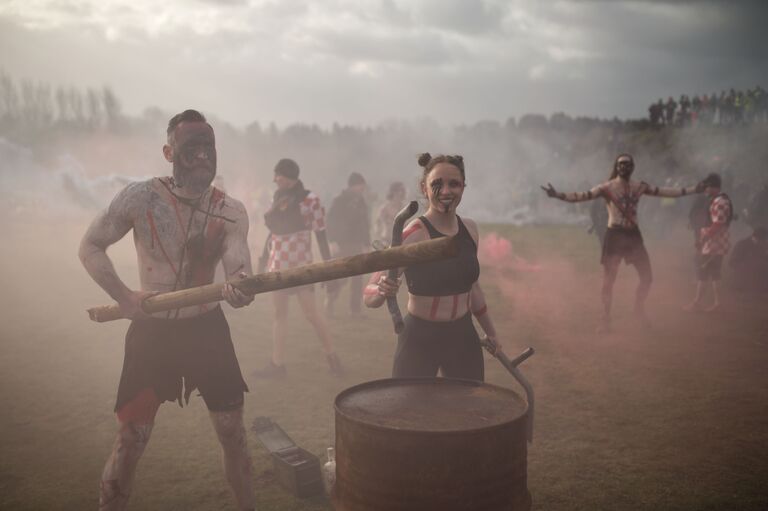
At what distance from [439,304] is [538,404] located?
2.75 m

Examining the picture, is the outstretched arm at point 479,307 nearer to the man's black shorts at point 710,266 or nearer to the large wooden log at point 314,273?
the large wooden log at point 314,273

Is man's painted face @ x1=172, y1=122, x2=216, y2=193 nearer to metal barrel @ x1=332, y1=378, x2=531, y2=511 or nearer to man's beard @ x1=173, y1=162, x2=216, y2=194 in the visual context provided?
man's beard @ x1=173, y1=162, x2=216, y2=194

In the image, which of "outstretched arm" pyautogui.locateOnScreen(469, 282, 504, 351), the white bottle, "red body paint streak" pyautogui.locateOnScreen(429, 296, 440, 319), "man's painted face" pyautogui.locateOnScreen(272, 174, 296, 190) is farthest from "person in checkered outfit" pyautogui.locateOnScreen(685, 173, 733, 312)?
the white bottle

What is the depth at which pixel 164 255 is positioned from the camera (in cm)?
352

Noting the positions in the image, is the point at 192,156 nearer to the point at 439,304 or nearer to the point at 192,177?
the point at 192,177

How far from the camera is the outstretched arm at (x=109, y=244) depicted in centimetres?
338

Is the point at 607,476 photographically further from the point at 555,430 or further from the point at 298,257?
the point at 298,257

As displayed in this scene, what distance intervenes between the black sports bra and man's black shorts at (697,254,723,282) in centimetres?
781

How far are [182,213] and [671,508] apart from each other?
346cm

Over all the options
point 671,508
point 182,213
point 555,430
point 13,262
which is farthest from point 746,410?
point 13,262

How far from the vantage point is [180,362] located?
11.6 feet

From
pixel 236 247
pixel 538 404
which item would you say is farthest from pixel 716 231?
pixel 236 247

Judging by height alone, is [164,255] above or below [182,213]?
below

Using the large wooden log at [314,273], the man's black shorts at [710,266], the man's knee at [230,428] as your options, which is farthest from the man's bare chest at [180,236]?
the man's black shorts at [710,266]
